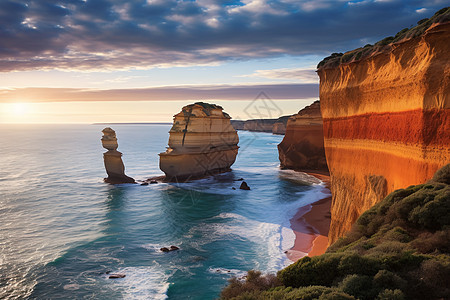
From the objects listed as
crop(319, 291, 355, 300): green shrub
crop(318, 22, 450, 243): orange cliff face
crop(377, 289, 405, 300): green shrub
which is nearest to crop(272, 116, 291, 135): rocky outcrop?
crop(318, 22, 450, 243): orange cliff face

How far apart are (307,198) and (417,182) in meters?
25.5

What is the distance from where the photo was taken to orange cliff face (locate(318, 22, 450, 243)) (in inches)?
362

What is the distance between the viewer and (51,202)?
34.0 metres

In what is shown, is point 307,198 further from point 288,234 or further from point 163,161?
point 163,161

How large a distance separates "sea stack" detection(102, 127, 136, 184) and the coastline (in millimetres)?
26429

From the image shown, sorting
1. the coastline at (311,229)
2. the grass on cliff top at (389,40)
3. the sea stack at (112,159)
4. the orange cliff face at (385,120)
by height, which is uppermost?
the grass on cliff top at (389,40)

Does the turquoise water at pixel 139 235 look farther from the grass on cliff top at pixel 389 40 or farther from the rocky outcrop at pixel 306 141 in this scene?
the grass on cliff top at pixel 389 40

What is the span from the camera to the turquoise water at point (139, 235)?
16.2 metres

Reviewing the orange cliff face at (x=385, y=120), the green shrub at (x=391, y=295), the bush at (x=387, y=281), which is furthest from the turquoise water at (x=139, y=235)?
the green shrub at (x=391, y=295)

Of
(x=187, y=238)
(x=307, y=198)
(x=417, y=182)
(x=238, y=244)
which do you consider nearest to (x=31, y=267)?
(x=187, y=238)

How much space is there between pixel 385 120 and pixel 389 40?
10.5 feet

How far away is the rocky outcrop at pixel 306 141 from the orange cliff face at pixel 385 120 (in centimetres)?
3435

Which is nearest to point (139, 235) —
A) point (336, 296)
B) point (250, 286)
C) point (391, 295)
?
point (250, 286)

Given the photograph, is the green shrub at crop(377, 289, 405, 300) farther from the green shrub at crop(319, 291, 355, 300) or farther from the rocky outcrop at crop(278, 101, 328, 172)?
the rocky outcrop at crop(278, 101, 328, 172)
